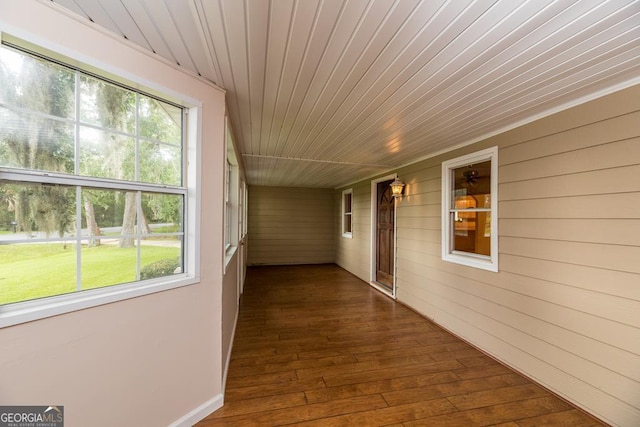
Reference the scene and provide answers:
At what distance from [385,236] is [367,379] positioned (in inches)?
122

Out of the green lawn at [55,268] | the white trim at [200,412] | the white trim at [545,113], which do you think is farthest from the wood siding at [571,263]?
the green lawn at [55,268]

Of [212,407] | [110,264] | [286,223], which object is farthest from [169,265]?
[286,223]

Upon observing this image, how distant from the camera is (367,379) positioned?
210 centimetres

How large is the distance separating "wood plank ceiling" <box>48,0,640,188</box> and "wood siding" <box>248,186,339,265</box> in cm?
484

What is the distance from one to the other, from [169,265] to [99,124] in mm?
872

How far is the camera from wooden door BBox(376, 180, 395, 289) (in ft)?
15.3

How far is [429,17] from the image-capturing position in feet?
3.57

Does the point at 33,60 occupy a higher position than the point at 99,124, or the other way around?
the point at 33,60

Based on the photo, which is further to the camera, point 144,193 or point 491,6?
point 144,193

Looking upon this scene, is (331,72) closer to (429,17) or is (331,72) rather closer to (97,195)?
(429,17)

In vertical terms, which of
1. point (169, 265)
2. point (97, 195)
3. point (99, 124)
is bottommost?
point (169, 265)

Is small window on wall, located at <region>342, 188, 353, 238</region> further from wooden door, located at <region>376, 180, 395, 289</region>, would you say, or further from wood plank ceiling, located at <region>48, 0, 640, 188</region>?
wood plank ceiling, located at <region>48, 0, 640, 188</region>

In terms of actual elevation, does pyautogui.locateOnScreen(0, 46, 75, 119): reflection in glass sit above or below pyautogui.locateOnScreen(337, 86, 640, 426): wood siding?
above

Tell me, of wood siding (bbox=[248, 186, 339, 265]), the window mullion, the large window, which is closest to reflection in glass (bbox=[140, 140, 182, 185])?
the large window
